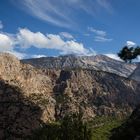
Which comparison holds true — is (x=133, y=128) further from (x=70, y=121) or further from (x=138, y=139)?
(x=70, y=121)

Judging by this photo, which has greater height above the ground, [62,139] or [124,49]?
[124,49]

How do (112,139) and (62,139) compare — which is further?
(62,139)

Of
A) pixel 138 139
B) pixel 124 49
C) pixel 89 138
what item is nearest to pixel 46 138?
pixel 89 138

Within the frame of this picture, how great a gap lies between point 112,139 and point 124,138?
5.65m

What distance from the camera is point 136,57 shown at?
196m

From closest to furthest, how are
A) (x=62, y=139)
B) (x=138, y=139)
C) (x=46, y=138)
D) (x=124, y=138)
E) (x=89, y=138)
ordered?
1. (x=138, y=139)
2. (x=124, y=138)
3. (x=89, y=138)
4. (x=62, y=139)
5. (x=46, y=138)

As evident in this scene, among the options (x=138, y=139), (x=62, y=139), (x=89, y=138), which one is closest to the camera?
(x=138, y=139)

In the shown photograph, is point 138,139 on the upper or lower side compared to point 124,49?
lower

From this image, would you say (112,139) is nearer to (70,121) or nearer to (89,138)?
(89,138)

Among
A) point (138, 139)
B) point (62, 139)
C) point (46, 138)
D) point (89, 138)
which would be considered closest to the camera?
point (138, 139)

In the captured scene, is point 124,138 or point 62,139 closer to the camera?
point 124,138

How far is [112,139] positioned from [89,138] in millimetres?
34569

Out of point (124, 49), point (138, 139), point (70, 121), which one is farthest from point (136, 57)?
point (138, 139)

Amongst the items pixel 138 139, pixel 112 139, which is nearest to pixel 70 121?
pixel 112 139
